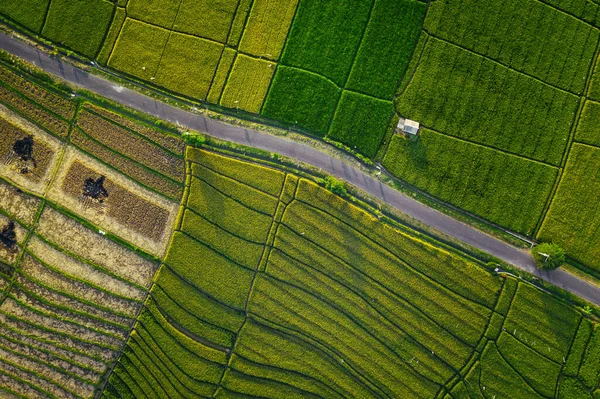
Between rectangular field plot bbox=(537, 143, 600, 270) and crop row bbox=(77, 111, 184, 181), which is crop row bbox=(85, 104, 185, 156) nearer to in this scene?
crop row bbox=(77, 111, 184, 181)

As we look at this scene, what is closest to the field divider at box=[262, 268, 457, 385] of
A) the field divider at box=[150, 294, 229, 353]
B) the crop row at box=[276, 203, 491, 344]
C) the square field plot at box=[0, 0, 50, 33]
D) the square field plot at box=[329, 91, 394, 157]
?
the crop row at box=[276, 203, 491, 344]

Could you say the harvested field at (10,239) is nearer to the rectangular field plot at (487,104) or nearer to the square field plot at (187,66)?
the square field plot at (187,66)

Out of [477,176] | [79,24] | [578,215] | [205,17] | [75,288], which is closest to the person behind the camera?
[578,215]

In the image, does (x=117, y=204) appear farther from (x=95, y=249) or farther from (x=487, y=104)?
(x=487, y=104)

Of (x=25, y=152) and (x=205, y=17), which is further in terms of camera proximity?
(x=25, y=152)

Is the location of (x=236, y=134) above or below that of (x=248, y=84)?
below

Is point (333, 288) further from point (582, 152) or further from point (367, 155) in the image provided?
point (582, 152)

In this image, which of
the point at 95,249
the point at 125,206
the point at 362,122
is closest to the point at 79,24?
the point at 125,206

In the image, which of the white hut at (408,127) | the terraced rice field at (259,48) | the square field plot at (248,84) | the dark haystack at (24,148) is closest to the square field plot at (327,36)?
the terraced rice field at (259,48)
